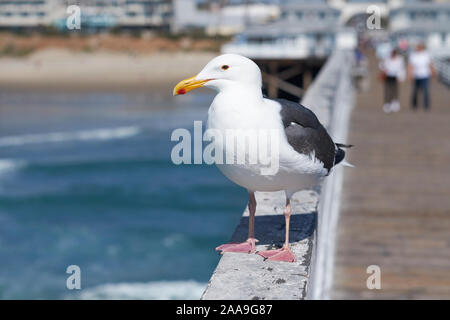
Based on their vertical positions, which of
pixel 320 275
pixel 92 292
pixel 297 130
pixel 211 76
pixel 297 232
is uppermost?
pixel 211 76

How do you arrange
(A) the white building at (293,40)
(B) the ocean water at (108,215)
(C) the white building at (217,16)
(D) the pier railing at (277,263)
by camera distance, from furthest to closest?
(C) the white building at (217,16) < (A) the white building at (293,40) < (B) the ocean water at (108,215) < (D) the pier railing at (277,263)

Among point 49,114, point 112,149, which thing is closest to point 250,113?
point 112,149

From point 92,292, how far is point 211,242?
3242 millimetres

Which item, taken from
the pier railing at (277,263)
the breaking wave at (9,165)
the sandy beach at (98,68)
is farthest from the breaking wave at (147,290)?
the sandy beach at (98,68)

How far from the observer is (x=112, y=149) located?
1049 inches

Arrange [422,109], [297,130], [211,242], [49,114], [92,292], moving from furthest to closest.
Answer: [49,114]
[422,109]
[211,242]
[92,292]
[297,130]

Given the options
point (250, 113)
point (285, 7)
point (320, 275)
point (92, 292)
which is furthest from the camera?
point (285, 7)

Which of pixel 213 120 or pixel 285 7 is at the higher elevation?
pixel 285 7

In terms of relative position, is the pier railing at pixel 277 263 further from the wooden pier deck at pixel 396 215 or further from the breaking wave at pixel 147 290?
the breaking wave at pixel 147 290

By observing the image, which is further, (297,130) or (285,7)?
(285,7)

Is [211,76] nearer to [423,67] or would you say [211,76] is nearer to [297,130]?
[297,130]

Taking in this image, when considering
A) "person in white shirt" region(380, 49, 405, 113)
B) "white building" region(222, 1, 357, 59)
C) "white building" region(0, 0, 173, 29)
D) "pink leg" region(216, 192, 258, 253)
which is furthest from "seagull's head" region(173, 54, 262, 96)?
"white building" region(0, 0, 173, 29)

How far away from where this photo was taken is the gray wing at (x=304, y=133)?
3.07m

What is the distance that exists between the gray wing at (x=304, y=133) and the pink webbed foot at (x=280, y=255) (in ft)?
1.63
